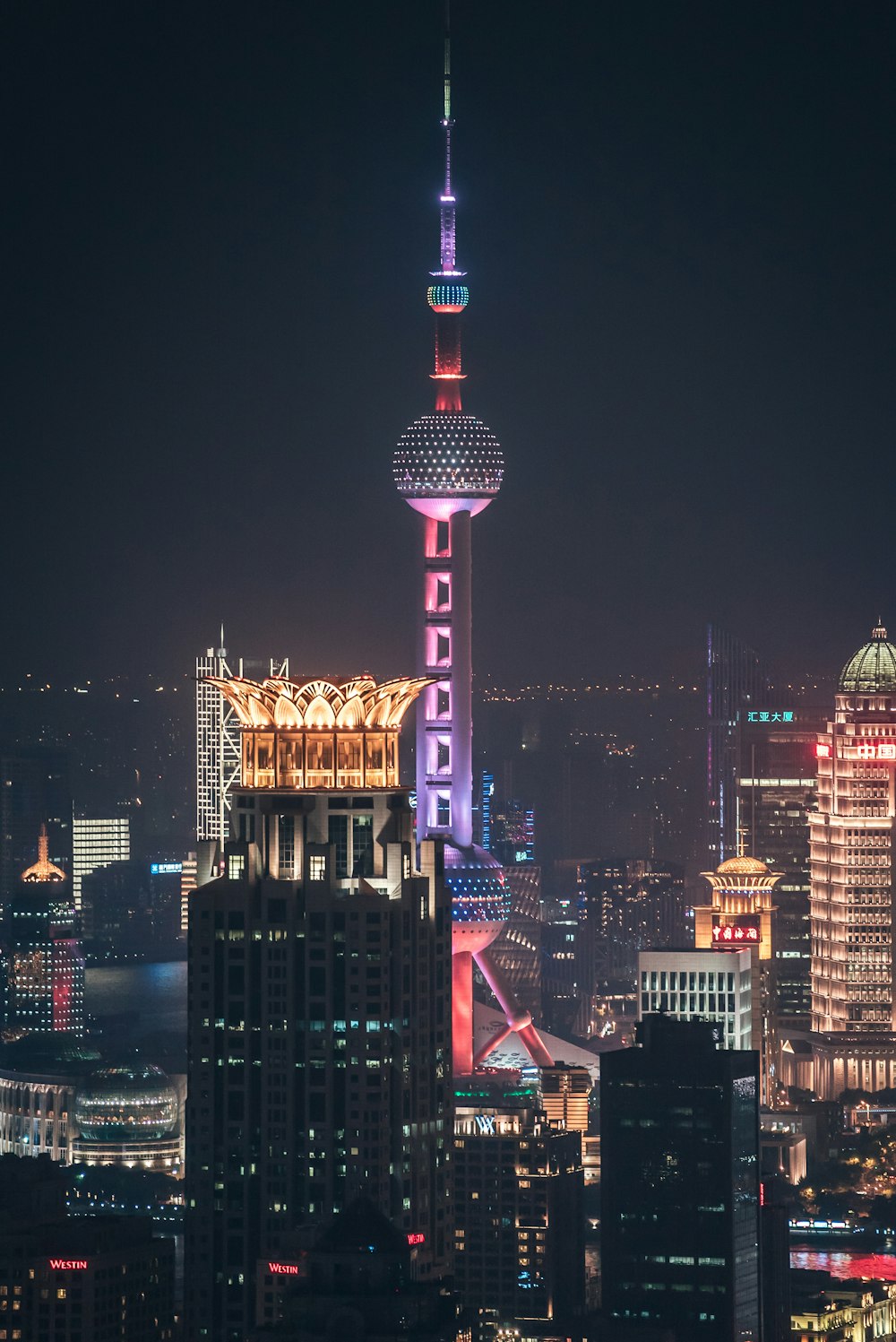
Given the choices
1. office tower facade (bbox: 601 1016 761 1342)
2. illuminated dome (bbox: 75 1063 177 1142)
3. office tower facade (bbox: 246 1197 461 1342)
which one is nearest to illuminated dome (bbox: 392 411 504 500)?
illuminated dome (bbox: 75 1063 177 1142)

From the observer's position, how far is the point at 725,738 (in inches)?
4808

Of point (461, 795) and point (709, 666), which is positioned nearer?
point (461, 795)

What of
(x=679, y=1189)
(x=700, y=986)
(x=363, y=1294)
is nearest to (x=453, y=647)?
(x=700, y=986)

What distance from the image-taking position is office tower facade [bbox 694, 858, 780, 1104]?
104125 millimetres

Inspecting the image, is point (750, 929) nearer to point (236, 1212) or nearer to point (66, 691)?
point (66, 691)

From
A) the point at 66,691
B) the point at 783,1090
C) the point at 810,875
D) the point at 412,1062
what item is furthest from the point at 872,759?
the point at 412,1062

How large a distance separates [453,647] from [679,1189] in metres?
30.1

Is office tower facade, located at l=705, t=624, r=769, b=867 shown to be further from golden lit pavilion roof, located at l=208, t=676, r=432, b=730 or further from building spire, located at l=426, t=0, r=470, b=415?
golden lit pavilion roof, located at l=208, t=676, r=432, b=730

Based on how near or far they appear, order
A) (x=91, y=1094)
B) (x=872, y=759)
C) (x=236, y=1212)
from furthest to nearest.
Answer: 1. (x=872, y=759)
2. (x=91, y=1094)
3. (x=236, y=1212)

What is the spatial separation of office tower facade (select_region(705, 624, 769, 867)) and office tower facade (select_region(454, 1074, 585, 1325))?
3475cm

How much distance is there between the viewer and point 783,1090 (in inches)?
4176

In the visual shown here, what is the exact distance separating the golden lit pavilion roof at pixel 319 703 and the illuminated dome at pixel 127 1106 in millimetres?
30342

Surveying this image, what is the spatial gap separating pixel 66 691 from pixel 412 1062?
46.1 m

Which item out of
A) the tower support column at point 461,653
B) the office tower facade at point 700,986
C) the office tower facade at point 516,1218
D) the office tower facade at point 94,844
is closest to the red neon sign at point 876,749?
the tower support column at point 461,653
